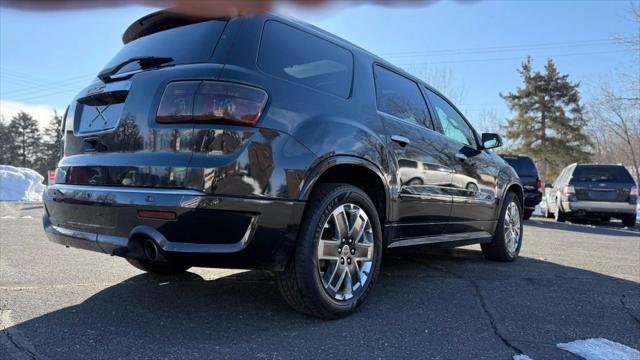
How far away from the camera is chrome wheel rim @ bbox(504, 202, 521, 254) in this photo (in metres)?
5.21

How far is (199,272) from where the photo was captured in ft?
13.2

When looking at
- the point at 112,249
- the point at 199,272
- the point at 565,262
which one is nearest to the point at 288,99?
the point at 112,249

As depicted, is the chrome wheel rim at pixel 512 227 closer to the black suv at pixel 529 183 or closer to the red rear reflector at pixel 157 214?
the red rear reflector at pixel 157 214

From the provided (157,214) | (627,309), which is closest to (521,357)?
(627,309)

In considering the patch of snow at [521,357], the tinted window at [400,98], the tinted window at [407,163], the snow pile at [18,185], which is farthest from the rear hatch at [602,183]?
the snow pile at [18,185]

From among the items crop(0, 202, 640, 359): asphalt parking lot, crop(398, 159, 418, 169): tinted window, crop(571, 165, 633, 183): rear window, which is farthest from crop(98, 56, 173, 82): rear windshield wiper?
crop(571, 165, 633, 183): rear window

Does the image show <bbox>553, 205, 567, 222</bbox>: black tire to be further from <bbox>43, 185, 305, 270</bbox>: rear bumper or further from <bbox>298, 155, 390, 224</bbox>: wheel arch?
<bbox>43, 185, 305, 270</bbox>: rear bumper

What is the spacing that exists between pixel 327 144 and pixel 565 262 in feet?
13.1

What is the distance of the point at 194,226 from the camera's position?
2.29m

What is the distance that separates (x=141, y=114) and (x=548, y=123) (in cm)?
4415

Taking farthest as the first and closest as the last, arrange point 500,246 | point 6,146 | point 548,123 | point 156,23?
1. point 6,146
2. point 548,123
3. point 500,246
4. point 156,23

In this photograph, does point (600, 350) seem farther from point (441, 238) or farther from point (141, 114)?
point (141, 114)

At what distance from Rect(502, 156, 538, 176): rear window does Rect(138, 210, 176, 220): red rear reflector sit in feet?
39.9

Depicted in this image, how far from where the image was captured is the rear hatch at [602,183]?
467 inches
